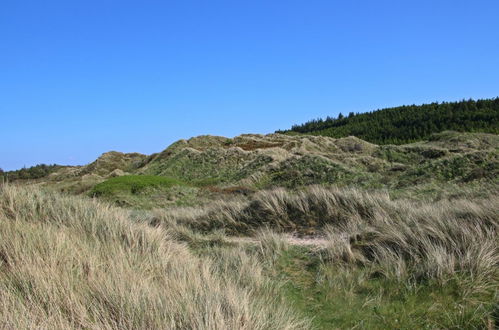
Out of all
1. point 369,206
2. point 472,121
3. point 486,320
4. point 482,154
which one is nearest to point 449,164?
point 482,154

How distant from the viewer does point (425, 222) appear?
20.2ft

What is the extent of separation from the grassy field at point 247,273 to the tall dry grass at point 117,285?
0.01m

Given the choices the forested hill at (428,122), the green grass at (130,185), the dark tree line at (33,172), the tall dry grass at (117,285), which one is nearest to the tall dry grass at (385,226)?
the tall dry grass at (117,285)

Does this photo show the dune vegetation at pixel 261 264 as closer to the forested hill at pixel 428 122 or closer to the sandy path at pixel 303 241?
the sandy path at pixel 303 241

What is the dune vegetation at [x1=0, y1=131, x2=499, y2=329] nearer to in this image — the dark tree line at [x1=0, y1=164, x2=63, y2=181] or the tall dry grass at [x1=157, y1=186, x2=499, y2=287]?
the tall dry grass at [x1=157, y1=186, x2=499, y2=287]

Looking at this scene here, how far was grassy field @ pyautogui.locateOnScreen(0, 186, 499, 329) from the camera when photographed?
→ 9.61 feet

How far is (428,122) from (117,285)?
4107cm

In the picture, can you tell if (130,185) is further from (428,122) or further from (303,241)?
(428,122)

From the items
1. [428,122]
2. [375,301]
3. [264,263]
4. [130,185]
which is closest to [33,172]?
[130,185]

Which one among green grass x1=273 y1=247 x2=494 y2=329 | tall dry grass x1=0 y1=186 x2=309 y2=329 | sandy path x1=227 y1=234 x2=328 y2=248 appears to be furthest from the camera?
sandy path x1=227 y1=234 x2=328 y2=248

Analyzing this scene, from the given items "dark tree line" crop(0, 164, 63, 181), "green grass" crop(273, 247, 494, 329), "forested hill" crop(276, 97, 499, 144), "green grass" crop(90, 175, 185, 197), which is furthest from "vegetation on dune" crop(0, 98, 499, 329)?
"dark tree line" crop(0, 164, 63, 181)

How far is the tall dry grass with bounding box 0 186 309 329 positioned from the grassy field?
1 centimetres

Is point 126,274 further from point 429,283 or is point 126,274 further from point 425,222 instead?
point 425,222

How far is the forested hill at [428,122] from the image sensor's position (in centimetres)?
3628
